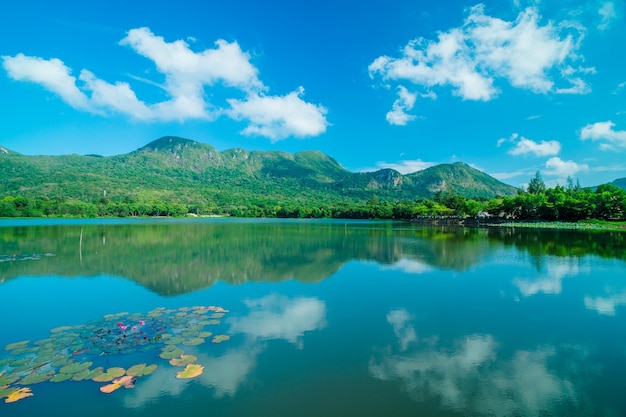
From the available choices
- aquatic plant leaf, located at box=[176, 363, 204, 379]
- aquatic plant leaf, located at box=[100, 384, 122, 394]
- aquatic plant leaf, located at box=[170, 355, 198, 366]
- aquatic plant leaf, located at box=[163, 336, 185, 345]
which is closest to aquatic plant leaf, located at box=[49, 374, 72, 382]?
aquatic plant leaf, located at box=[100, 384, 122, 394]

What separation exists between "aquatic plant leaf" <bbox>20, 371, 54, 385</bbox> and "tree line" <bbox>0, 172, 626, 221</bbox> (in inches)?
4069

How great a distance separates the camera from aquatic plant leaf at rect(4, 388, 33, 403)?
7160mm

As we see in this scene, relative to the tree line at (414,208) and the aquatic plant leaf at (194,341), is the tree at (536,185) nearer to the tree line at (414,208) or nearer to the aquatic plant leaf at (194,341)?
the tree line at (414,208)

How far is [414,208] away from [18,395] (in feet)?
468

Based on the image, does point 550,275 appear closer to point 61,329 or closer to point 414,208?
point 61,329

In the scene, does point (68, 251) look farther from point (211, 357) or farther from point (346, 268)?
point (211, 357)

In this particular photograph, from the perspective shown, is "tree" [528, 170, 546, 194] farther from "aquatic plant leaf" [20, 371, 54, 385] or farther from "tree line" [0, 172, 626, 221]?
"aquatic plant leaf" [20, 371, 54, 385]

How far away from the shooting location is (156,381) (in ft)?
26.5

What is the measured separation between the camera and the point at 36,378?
26.2ft

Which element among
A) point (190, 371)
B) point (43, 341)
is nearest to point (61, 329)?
point (43, 341)

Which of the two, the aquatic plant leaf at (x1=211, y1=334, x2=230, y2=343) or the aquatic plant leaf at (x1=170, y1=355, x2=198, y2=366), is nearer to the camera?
the aquatic plant leaf at (x1=170, y1=355, x2=198, y2=366)

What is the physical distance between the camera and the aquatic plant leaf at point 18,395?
7.16 metres

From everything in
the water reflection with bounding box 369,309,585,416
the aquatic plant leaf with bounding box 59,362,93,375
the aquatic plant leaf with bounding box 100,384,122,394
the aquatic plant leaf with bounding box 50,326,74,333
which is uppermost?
the aquatic plant leaf with bounding box 59,362,93,375

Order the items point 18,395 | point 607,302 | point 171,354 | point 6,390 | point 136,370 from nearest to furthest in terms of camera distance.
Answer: point 18,395
point 6,390
point 136,370
point 171,354
point 607,302
